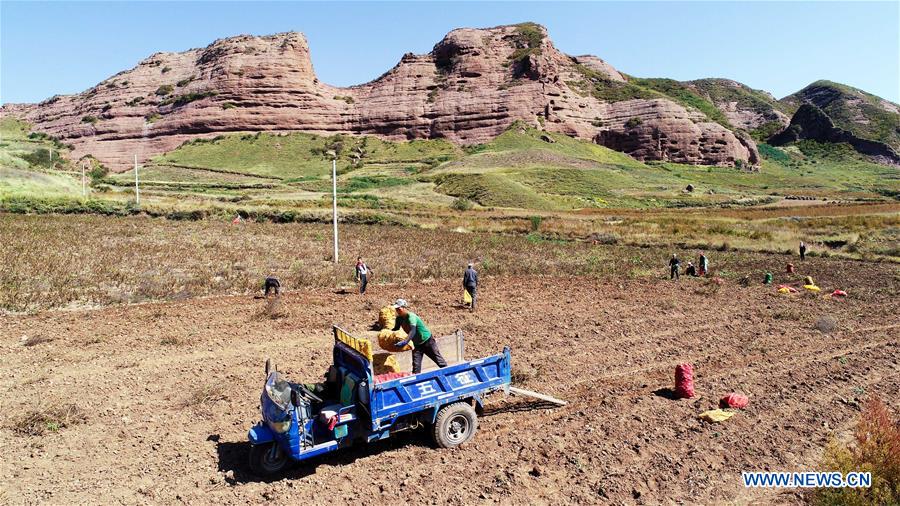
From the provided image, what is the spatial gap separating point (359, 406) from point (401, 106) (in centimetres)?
12133

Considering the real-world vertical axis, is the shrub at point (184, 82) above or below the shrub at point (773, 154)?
above

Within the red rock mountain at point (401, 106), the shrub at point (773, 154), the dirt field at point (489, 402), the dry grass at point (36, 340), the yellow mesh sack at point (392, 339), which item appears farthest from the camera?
the shrub at point (773, 154)

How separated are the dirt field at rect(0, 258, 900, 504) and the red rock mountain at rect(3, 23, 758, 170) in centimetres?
10466

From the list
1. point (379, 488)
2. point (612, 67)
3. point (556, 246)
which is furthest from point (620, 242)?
point (612, 67)

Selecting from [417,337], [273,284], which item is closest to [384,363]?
[417,337]

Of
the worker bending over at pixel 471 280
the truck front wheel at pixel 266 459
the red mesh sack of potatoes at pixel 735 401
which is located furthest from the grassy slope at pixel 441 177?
the red mesh sack of potatoes at pixel 735 401

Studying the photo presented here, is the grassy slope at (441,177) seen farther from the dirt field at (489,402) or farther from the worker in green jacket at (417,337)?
the worker in green jacket at (417,337)

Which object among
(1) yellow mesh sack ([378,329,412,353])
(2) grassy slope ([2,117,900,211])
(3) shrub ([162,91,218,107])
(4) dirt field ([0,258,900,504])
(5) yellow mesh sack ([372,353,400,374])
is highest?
(3) shrub ([162,91,218,107])

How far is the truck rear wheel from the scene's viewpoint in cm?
769

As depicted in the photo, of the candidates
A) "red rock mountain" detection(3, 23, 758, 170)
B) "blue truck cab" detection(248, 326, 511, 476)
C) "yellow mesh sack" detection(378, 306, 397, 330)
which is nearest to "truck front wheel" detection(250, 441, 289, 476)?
"blue truck cab" detection(248, 326, 511, 476)

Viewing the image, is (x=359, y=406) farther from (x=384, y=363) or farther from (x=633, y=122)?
(x=633, y=122)

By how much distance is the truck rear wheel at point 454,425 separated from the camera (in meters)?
7.69

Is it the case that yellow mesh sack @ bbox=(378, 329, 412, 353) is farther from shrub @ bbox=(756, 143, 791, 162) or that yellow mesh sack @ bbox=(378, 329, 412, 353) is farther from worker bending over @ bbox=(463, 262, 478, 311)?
shrub @ bbox=(756, 143, 791, 162)

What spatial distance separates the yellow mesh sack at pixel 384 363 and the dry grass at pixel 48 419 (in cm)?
477
